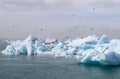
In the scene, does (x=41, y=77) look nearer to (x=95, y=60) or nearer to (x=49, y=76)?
(x=49, y=76)

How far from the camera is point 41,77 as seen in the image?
1064 inches

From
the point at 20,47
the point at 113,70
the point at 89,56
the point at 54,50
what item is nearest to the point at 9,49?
the point at 20,47

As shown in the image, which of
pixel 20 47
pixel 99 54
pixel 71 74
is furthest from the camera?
pixel 20 47

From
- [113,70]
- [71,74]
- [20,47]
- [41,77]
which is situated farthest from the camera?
[20,47]

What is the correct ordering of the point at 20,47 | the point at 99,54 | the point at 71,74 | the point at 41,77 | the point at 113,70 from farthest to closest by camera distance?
the point at 20,47 < the point at 99,54 < the point at 113,70 < the point at 71,74 < the point at 41,77

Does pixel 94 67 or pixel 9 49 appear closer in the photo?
pixel 94 67

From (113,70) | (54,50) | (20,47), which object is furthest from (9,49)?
(113,70)

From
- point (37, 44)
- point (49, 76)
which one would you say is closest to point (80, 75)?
point (49, 76)

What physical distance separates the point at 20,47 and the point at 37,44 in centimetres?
269

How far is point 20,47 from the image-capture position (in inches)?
1972

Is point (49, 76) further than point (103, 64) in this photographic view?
No

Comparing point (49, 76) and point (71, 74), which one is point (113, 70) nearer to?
point (71, 74)

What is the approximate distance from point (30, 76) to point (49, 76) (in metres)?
1.61

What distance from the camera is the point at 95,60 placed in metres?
35.4
